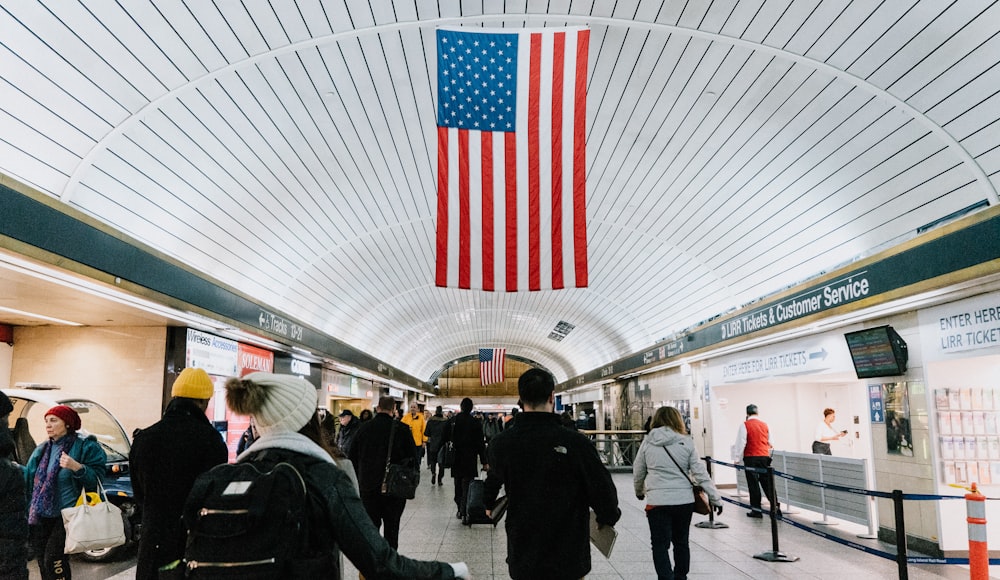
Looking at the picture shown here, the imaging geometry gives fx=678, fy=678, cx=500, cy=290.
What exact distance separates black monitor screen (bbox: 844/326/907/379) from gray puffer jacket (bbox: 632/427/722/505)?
4.97 m

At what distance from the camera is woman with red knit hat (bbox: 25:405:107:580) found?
4.86 m

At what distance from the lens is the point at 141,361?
1133 centimetres

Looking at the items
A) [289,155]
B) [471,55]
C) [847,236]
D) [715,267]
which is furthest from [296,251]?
[847,236]

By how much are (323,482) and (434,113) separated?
9.10 metres

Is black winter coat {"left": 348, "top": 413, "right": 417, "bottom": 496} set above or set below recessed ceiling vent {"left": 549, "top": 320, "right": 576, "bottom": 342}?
below

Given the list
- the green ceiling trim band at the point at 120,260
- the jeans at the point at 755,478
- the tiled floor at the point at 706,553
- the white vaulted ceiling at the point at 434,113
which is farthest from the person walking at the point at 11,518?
the jeans at the point at 755,478

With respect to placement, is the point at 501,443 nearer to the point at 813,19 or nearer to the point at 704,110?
the point at 813,19

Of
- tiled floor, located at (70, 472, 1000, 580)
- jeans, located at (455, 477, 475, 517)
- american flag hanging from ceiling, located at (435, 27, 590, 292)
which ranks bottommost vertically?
tiled floor, located at (70, 472, 1000, 580)

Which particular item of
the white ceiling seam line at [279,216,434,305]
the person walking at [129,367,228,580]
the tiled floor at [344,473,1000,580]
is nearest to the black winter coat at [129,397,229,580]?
the person walking at [129,367,228,580]

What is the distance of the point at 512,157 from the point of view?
7922 millimetres

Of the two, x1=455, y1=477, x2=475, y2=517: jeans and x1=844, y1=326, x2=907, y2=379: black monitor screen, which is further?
x1=455, y1=477, x2=475, y2=517: jeans

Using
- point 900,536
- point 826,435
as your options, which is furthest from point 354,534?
point 826,435

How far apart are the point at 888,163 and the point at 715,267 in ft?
20.1

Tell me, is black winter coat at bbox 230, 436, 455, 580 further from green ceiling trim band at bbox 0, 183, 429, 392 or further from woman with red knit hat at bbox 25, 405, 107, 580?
green ceiling trim band at bbox 0, 183, 429, 392
